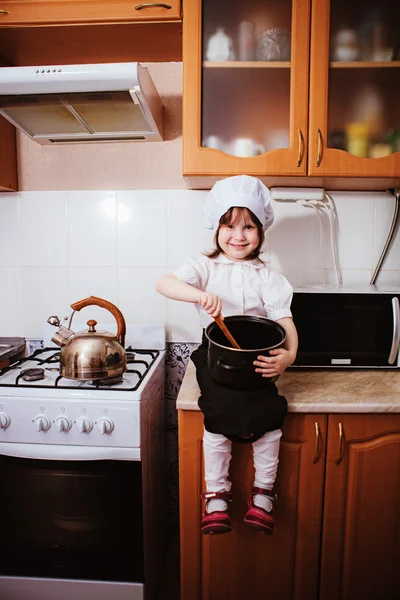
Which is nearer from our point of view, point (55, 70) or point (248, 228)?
point (55, 70)

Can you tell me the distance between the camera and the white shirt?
4.24 feet

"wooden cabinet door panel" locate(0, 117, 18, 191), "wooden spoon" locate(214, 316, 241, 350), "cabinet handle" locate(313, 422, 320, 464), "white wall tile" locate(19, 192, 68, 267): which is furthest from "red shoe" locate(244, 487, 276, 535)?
"wooden cabinet door panel" locate(0, 117, 18, 191)

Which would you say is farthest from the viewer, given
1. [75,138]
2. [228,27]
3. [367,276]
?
[367,276]

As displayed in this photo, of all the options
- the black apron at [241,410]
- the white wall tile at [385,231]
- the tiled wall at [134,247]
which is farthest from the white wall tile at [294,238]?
the black apron at [241,410]

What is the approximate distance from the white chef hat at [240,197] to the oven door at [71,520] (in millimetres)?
789

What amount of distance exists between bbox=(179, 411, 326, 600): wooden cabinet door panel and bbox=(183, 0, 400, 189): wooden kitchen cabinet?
813 mm

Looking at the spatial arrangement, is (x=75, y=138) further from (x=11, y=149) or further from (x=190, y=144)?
A: (x=190, y=144)

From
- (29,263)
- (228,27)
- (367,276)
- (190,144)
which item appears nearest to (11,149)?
(29,263)

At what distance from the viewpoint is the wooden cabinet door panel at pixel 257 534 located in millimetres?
1205

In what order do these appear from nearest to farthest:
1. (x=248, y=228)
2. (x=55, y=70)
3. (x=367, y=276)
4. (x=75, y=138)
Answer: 1. (x=55, y=70)
2. (x=248, y=228)
3. (x=75, y=138)
4. (x=367, y=276)

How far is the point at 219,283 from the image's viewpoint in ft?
4.28

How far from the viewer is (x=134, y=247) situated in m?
1.74

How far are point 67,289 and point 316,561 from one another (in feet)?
4.37

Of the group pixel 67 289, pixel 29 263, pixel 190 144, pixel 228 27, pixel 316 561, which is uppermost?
pixel 228 27
